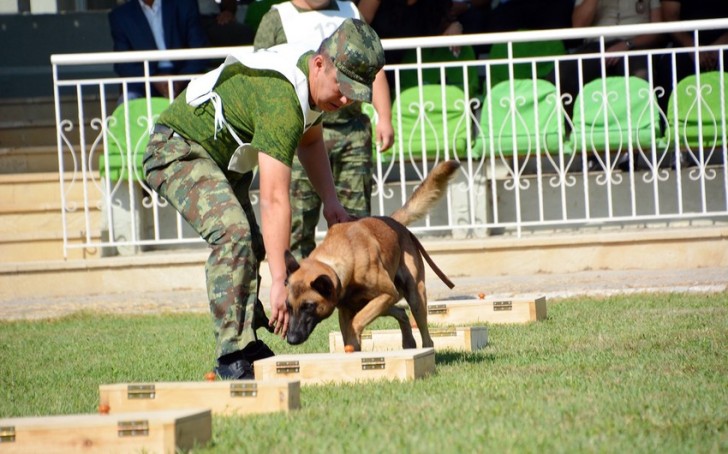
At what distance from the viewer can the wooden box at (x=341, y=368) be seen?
527 centimetres

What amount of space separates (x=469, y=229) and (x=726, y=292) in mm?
3054

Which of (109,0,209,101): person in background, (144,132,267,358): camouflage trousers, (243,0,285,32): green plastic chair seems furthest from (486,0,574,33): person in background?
(144,132,267,358): camouflage trousers

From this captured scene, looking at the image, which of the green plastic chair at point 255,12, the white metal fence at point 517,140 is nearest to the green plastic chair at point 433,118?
the white metal fence at point 517,140

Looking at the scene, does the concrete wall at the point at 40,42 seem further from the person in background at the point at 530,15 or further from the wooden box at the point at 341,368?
the wooden box at the point at 341,368

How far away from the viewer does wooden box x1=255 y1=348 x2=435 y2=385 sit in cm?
527

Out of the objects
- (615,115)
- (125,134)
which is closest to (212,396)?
(125,134)

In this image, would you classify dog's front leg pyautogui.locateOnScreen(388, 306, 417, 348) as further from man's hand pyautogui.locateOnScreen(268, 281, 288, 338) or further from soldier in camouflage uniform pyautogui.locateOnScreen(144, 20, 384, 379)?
man's hand pyautogui.locateOnScreen(268, 281, 288, 338)

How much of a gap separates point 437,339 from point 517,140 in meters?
4.23

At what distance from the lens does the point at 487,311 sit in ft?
25.2

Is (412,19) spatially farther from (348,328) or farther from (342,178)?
(348,328)

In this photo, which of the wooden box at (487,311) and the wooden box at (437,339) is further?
the wooden box at (487,311)

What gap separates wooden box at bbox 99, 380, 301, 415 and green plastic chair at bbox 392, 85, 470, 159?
6097mm

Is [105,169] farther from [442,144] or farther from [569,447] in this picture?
[569,447]

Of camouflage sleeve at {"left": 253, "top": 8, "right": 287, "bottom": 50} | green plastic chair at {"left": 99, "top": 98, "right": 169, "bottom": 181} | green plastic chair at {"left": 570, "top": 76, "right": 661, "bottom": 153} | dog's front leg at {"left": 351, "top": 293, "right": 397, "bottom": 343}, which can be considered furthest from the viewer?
green plastic chair at {"left": 99, "top": 98, "right": 169, "bottom": 181}
